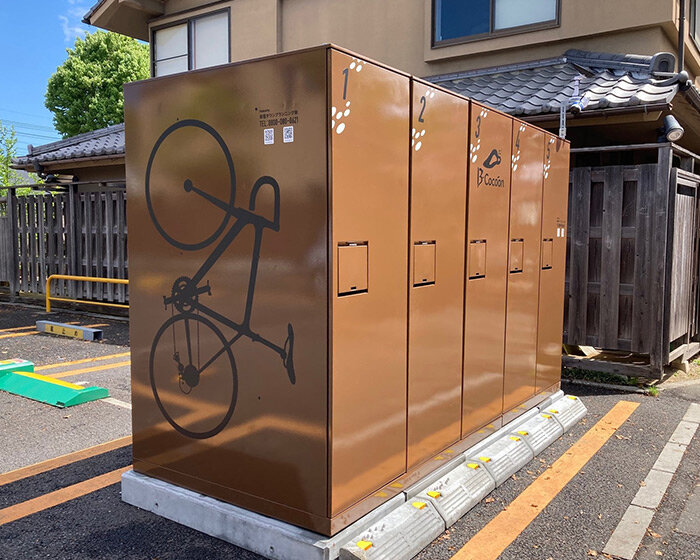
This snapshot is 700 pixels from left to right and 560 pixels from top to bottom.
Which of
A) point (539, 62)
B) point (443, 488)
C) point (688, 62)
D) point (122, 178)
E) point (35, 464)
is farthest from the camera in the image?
point (122, 178)

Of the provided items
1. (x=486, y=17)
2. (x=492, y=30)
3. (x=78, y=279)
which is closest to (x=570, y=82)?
(x=492, y=30)

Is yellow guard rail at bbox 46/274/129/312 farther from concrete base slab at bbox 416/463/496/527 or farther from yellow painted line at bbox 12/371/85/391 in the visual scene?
concrete base slab at bbox 416/463/496/527

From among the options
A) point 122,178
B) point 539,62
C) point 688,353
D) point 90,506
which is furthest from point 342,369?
point 122,178

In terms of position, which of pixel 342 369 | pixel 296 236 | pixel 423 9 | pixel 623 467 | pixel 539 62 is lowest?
pixel 623 467

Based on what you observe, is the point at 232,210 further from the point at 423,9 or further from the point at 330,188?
the point at 423,9

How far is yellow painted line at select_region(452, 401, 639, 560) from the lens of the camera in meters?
3.00

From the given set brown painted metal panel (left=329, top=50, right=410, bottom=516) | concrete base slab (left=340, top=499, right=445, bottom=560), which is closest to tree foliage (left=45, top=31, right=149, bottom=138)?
brown painted metal panel (left=329, top=50, right=410, bottom=516)

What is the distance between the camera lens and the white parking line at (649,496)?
10.0 feet

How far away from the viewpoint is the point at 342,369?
265cm

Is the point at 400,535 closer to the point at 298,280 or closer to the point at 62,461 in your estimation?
the point at 298,280

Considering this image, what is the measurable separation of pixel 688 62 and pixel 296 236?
9.13 m

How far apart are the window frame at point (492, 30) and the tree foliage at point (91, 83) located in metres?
24.8

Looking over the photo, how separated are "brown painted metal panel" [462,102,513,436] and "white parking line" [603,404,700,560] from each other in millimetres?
1004

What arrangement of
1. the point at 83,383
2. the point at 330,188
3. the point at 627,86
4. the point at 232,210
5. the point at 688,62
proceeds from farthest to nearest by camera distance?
the point at 688,62, the point at 627,86, the point at 83,383, the point at 232,210, the point at 330,188
